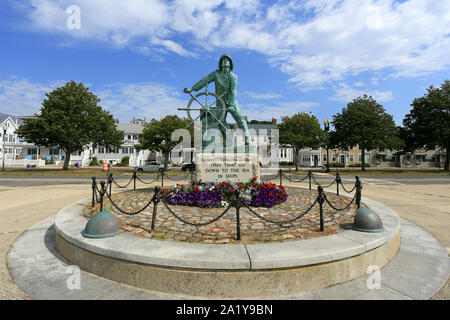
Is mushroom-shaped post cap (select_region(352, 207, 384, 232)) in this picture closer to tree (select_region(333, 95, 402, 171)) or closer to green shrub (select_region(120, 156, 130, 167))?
tree (select_region(333, 95, 402, 171))

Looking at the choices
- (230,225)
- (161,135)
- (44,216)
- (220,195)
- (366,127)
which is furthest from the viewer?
(161,135)

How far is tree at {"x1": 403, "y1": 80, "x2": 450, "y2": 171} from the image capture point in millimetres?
31278

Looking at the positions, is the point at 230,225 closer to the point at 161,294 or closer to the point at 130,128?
the point at 161,294

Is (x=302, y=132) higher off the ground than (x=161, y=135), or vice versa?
(x=302, y=132)

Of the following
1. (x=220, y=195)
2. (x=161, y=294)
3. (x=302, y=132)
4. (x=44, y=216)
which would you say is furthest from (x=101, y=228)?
(x=302, y=132)

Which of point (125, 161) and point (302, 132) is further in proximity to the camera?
point (125, 161)

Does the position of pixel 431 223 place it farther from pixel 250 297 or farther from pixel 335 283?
pixel 250 297

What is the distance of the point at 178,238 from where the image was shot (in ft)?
14.2

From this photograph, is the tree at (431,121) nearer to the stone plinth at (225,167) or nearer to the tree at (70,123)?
the stone plinth at (225,167)

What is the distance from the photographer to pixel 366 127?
28.5 meters

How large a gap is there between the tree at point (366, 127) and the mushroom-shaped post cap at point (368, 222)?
1118 inches

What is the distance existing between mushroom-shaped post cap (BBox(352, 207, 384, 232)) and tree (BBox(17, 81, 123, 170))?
3330 cm

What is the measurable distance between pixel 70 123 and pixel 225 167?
97.7 feet
